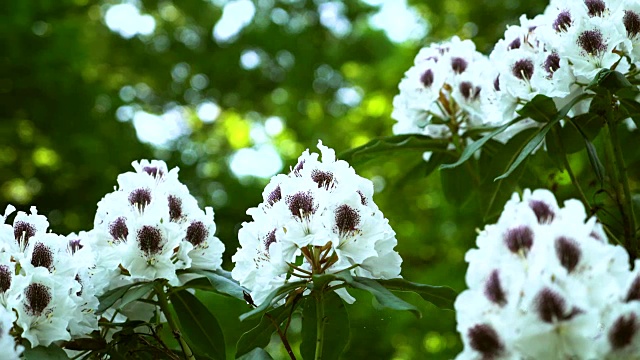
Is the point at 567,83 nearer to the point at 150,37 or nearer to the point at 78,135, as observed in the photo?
the point at 78,135

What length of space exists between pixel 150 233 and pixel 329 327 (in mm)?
299

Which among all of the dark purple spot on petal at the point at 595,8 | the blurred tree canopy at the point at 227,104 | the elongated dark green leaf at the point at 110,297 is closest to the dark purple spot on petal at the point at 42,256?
the elongated dark green leaf at the point at 110,297

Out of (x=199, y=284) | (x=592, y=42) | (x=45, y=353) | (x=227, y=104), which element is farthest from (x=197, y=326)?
(x=227, y=104)

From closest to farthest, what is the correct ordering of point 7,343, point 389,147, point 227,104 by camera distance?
point 7,343, point 389,147, point 227,104

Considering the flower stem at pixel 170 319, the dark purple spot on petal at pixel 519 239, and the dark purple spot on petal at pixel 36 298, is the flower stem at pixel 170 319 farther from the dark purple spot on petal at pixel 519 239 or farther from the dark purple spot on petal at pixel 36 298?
the dark purple spot on petal at pixel 519 239

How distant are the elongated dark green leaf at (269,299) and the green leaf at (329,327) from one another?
0.34 feet

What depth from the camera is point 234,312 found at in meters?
3.46

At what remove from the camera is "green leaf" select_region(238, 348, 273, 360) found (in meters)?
1.19

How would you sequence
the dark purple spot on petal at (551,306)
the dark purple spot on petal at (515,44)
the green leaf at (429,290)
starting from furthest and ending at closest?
1. the dark purple spot on petal at (515,44)
2. the green leaf at (429,290)
3. the dark purple spot on petal at (551,306)

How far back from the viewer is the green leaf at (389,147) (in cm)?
159

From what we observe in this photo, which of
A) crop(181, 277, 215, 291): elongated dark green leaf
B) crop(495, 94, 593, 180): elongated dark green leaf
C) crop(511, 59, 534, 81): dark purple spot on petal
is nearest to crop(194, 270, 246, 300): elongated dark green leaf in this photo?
crop(181, 277, 215, 291): elongated dark green leaf

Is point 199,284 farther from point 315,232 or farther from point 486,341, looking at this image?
point 486,341

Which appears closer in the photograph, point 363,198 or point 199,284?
point 363,198

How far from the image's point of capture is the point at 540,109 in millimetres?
1379
